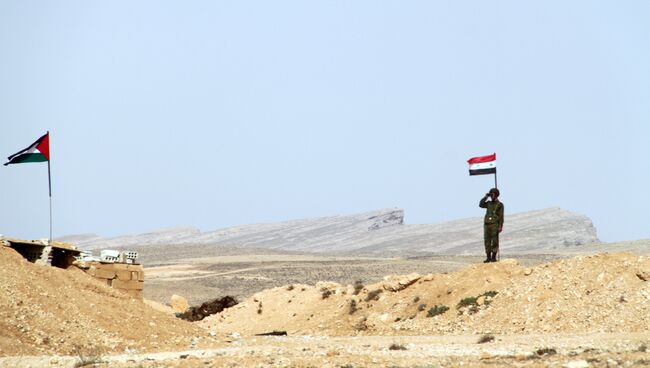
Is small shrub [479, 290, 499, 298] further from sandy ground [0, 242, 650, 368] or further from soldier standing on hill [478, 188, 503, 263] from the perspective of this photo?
soldier standing on hill [478, 188, 503, 263]

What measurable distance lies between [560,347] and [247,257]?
200ft

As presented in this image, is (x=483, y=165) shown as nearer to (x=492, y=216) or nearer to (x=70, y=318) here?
(x=492, y=216)

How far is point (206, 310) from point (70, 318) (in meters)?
13.7

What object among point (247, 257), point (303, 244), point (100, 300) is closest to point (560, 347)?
point (100, 300)

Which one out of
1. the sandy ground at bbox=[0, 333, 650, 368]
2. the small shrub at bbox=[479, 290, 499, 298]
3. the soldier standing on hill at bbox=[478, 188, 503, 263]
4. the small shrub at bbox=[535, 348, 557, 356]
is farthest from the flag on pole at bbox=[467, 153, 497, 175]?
the small shrub at bbox=[535, 348, 557, 356]

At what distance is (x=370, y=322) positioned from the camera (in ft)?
79.3

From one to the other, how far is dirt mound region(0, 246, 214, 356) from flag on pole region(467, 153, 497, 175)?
1073cm

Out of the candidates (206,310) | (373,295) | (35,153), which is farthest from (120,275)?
(206,310)

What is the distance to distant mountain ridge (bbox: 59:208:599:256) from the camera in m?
80.3

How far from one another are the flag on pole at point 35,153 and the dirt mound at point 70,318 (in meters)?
3.94

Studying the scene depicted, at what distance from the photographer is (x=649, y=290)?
20234 mm

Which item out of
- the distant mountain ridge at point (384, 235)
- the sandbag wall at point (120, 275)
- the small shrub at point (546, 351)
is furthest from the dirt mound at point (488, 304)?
the distant mountain ridge at point (384, 235)

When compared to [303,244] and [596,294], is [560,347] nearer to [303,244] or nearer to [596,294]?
[596,294]

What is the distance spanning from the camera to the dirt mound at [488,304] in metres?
20.2
